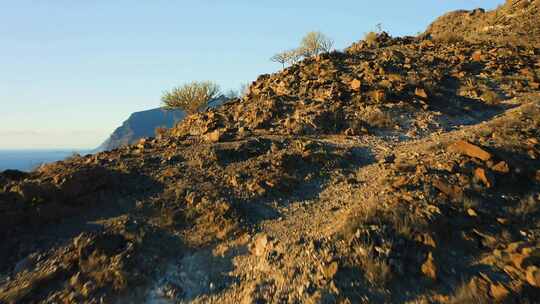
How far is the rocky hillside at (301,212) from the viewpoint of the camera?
5.74m

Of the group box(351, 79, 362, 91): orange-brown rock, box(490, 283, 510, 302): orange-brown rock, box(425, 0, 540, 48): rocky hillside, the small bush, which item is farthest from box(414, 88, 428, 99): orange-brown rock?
box(490, 283, 510, 302): orange-brown rock

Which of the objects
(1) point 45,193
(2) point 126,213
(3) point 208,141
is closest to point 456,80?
(3) point 208,141

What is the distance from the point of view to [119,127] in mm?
179000

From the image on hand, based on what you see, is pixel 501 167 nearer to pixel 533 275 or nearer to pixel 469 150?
pixel 469 150

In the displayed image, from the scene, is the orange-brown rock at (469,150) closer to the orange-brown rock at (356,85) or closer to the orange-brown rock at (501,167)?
the orange-brown rock at (501,167)

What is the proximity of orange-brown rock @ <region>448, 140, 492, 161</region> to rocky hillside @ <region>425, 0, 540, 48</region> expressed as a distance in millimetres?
15509

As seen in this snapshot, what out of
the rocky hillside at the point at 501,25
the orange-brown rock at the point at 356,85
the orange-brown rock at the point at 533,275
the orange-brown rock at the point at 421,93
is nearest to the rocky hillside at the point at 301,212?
the orange-brown rock at the point at 533,275

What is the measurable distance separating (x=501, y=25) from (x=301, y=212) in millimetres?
23834

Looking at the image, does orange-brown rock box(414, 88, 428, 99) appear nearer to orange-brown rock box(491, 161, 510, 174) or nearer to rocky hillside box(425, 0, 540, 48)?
orange-brown rock box(491, 161, 510, 174)

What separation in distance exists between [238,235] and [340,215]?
6.67 feet

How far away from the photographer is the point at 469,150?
9242 millimetres

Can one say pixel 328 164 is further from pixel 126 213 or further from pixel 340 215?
pixel 126 213

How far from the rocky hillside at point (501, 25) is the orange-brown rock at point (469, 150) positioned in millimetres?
15509

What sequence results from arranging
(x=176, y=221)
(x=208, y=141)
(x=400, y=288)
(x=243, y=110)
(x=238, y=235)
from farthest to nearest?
1. (x=243, y=110)
2. (x=208, y=141)
3. (x=176, y=221)
4. (x=238, y=235)
5. (x=400, y=288)
